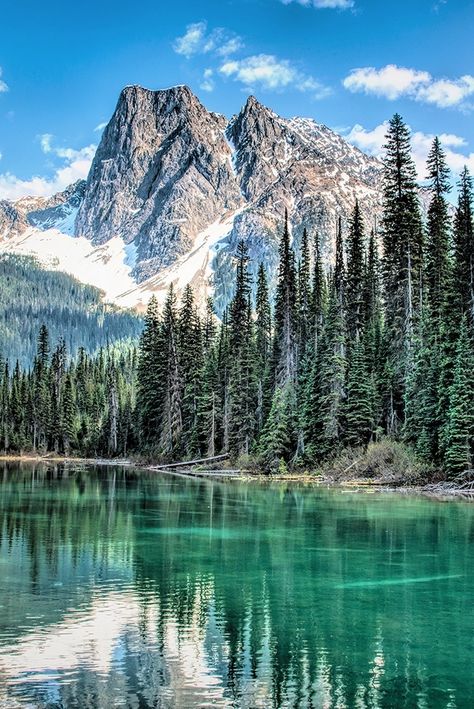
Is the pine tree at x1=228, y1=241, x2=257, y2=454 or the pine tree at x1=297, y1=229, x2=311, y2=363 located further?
the pine tree at x1=297, y1=229, x2=311, y2=363

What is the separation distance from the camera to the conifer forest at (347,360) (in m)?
50.6

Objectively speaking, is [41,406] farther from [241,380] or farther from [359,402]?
[359,402]

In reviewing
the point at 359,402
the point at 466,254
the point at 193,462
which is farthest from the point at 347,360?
the point at 193,462

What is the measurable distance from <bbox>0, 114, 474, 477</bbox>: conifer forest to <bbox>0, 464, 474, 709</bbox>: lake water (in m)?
17.0

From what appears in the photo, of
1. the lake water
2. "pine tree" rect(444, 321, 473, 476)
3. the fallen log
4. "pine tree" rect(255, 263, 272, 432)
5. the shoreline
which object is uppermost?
"pine tree" rect(255, 263, 272, 432)

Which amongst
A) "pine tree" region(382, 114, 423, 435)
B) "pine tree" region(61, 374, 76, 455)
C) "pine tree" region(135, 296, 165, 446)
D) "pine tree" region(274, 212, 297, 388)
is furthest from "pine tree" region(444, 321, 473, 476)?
"pine tree" region(61, 374, 76, 455)

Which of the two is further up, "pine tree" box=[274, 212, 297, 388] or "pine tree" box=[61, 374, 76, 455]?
"pine tree" box=[274, 212, 297, 388]

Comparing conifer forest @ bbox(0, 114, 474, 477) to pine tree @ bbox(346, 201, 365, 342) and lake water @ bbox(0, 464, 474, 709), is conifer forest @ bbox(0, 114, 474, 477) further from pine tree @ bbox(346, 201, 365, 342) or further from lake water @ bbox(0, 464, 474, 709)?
lake water @ bbox(0, 464, 474, 709)

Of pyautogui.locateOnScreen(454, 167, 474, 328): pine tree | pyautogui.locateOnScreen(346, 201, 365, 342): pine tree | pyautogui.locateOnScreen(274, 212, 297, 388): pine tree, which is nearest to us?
pyautogui.locateOnScreen(454, 167, 474, 328): pine tree

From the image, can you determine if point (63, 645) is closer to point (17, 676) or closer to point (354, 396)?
point (17, 676)

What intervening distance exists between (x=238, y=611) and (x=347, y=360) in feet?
155

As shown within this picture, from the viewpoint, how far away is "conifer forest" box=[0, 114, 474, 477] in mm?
50562

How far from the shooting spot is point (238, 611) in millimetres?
17406

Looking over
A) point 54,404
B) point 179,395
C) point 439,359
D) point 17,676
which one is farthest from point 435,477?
point 54,404
